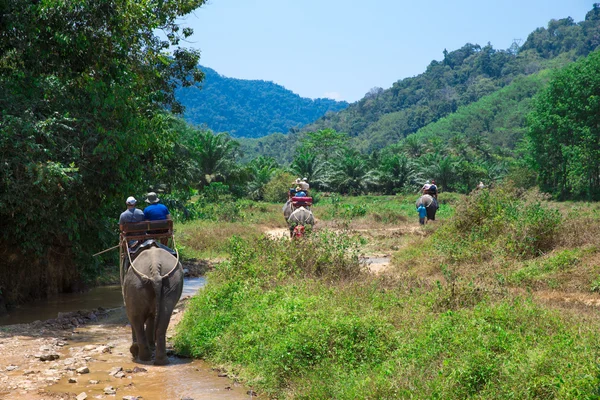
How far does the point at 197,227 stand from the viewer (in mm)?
25391

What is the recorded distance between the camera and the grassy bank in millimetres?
5801

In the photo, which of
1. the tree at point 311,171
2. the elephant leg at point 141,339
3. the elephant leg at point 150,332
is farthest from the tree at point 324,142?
the elephant leg at point 141,339

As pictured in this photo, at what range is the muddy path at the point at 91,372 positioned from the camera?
750 cm

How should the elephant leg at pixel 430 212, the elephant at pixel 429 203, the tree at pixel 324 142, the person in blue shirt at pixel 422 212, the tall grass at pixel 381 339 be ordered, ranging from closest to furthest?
the tall grass at pixel 381 339 → the elephant at pixel 429 203 → the elephant leg at pixel 430 212 → the person in blue shirt at pixel 422 212 → the tree at pixel 324 142

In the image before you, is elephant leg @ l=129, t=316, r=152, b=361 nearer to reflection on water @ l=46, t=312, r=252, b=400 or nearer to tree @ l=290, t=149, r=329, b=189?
reflection on water @ l=46, t=312, r=252, b=400

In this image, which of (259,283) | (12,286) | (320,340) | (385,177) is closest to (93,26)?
(12,286)

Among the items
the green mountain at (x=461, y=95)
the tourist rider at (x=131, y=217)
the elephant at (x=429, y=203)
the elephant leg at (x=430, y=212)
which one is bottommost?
the elephant leg at (x=430, y=212)

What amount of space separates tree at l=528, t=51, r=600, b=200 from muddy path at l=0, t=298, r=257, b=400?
3752 centimetres

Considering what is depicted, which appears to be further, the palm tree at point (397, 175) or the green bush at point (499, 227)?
the palm tree at point (397, 175)

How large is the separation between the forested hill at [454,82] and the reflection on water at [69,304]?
12017 cm

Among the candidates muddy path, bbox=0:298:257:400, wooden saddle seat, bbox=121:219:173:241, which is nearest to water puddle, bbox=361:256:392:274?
muddy path, bbox=0:298:257:400

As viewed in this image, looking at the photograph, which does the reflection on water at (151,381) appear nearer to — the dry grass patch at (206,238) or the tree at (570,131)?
the dry grass patch at (206,238)

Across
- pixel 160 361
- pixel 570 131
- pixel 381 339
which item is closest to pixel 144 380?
pixel 160 361

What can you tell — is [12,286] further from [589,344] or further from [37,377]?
[589,344]
